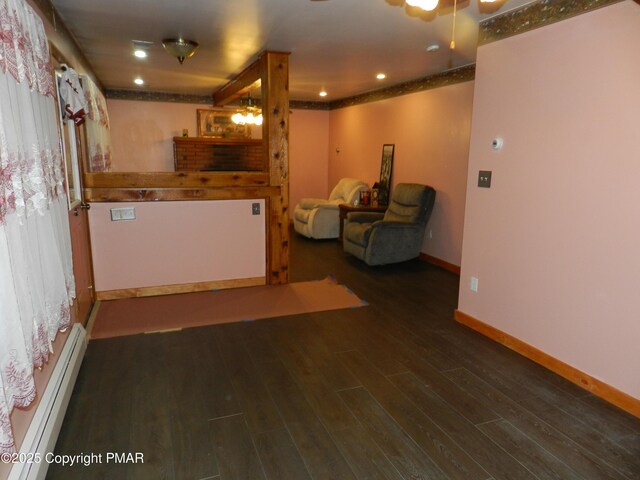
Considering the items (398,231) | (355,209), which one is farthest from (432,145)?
(355,209)

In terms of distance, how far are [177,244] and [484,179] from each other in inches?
113

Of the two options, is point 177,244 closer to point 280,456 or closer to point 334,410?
point 334,410

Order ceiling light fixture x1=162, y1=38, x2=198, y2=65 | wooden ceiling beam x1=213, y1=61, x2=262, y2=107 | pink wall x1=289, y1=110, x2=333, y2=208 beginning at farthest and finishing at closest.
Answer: pink wall x1=289, y1=110, x2=333, y2=208
wooden ceiling beam x1=213, y1=61, x2=262, y2=107
ceiling light fixture x1=162, y1=38, x2=198, y2=65

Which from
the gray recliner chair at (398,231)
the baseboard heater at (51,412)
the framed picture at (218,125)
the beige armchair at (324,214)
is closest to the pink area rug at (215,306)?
the baseboard heater at (51,412)

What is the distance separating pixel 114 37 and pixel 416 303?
3690 millimetres

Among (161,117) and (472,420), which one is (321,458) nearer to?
(472,420)

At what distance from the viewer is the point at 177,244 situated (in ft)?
13.3

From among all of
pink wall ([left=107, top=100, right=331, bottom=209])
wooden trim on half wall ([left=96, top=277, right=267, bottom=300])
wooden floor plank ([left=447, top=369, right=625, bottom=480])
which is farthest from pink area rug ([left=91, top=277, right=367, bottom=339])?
pink wall ([left=107, top=100, right=331, bottom=209])

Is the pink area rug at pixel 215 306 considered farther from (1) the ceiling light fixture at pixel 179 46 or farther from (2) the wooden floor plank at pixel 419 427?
(1) the ceiling light fixture at pixel 179 46

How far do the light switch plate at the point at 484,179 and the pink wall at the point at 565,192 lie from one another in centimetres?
4

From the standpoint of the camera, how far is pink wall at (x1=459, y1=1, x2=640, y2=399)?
2.22 metres

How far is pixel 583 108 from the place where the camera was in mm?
2406

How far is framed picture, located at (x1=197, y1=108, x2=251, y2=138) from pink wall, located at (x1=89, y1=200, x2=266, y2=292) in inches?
147

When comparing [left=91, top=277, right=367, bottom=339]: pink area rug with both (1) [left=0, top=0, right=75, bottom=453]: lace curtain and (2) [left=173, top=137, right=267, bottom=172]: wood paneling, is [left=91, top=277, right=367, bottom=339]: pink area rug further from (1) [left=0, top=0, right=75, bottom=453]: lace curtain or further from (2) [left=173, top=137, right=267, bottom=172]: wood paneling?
(2) [left=173, top=137, right=267, bottom=172]: wood paneling
